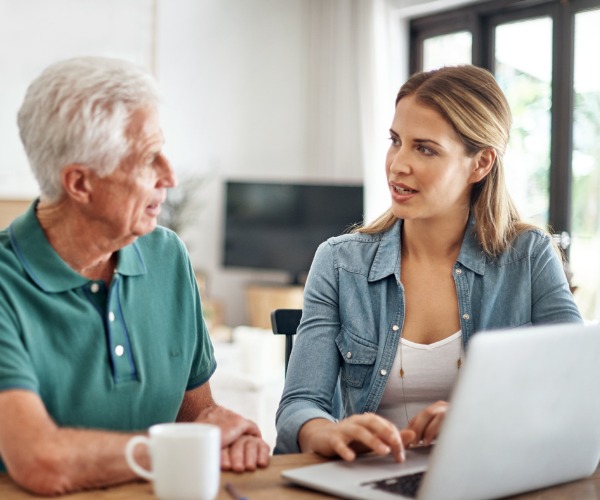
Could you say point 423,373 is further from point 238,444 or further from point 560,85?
point 560,85

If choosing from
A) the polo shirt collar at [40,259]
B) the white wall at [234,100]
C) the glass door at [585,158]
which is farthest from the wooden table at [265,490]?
the white wall at [234,100]

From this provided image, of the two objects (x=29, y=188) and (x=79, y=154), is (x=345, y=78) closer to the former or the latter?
(x=29, y=188)

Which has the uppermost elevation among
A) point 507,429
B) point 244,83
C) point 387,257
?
point 244,83

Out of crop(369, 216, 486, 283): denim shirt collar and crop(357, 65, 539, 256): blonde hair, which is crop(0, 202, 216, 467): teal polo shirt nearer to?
crop(369, 216, 486, 283): denim shirt collar

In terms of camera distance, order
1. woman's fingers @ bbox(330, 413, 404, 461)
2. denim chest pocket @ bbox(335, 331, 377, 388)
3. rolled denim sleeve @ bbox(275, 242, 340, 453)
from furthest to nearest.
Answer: denim chest pocket @ bbox(335, 331, 377, 388) → rolled denim sleeve @ bbox(275, 242, 340, 453) → woman's fingers @ bbox(330, 413, 404, 461)

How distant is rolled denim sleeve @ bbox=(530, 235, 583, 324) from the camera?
1.72 metres

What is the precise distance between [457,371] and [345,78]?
3869 mm

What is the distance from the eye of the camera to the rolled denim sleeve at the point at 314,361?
58.1 inches

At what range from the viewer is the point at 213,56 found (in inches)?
213

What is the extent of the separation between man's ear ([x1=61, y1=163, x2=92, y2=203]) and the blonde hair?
73cm

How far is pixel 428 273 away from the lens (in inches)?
71.3

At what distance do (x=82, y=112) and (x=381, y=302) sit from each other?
2.48 ft

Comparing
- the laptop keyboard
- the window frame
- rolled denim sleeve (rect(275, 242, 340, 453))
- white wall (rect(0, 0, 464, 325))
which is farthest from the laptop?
white wall (rect(0, 0, 464, 325))

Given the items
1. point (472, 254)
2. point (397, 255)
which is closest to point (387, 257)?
point (397, 255)
